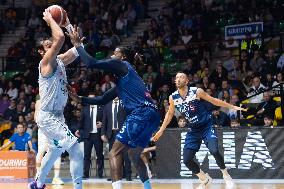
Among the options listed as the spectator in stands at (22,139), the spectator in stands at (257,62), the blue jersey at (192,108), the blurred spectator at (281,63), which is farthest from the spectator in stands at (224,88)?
the blue jersey at (192,108)

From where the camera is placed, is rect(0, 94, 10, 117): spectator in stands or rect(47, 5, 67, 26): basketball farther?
rect(0, 94, 10, 117): spectator in stands

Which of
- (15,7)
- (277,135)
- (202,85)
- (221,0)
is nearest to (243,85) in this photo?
(202,85)

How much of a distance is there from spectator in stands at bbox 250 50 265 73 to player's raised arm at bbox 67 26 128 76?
11701mm

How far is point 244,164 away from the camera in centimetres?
1880

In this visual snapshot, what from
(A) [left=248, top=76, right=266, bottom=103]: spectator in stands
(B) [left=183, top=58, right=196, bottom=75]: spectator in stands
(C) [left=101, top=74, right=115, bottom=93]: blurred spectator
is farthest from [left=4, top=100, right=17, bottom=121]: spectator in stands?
(A) [left=248, top=76, right=266, bottom=103]: spectator in stands

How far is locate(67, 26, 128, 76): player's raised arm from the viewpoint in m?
10.4

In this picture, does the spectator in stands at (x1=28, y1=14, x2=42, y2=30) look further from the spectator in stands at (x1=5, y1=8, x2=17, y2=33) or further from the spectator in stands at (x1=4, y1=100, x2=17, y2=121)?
the spectator in stands at (x1=4, y1=100, x2=17, y2=121)

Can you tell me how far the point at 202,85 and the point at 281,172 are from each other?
4.08 m

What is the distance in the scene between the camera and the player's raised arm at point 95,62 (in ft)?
34.3

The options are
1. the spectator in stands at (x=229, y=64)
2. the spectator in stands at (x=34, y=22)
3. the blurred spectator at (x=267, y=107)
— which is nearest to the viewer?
the blurred spectator at (x=267, y=107)

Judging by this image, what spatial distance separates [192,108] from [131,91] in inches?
155

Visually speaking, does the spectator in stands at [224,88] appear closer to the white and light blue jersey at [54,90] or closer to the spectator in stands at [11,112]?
the spectator in stands at [11,112]

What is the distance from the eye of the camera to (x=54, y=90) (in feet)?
36.8

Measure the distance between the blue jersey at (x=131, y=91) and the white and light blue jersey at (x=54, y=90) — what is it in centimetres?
92
